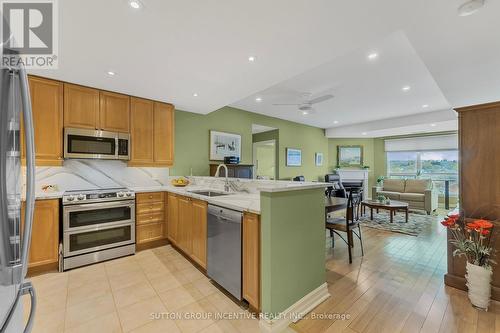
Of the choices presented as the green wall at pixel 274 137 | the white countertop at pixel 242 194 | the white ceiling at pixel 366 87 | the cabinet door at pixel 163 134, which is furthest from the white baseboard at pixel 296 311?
the green wall at pixel 274 137

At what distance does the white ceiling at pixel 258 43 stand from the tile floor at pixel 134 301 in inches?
99.3

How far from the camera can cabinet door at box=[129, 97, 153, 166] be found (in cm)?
355

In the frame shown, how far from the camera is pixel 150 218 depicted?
3.46m

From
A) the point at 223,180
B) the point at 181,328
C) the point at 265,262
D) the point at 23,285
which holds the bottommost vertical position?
the point at 181,328

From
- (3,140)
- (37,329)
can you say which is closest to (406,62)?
(3,140)

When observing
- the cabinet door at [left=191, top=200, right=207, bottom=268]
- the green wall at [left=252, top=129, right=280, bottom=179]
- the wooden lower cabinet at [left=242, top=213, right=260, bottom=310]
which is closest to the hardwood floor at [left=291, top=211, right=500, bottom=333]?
the wooden lower cabinet at [left=242, top=213, right=260, bottom=310]

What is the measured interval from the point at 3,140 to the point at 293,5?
73.8 inches

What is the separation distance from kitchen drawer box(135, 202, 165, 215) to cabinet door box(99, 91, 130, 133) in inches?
49.6

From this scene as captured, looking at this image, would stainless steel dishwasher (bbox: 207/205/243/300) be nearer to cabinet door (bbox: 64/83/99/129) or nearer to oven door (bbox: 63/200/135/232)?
oven door (bbox: 63/200/135/232)

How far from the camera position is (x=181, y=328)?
1.74 metres

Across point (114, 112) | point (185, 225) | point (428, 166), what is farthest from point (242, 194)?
point (428, 166)

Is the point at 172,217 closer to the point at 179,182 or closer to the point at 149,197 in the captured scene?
the point at 149,197

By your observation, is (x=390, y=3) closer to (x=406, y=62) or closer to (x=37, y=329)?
(x=406, y=62)

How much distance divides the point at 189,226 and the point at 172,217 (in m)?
0.71
